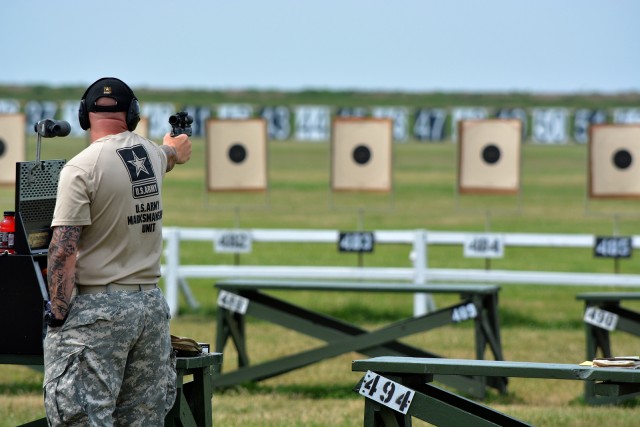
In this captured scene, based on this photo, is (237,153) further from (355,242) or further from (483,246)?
(483,246)

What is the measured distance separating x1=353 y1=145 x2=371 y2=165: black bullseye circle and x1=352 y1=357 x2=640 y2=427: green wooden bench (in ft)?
36.5

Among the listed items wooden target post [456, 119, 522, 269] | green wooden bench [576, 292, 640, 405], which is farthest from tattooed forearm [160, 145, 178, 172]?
wooden target post [456, 119, 522, 269]

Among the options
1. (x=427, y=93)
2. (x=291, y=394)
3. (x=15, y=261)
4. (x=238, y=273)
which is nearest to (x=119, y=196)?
(x=15, y=261)

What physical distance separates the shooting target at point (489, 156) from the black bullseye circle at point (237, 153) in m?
2.77

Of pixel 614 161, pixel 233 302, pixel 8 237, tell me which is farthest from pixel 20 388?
pixel 614 161

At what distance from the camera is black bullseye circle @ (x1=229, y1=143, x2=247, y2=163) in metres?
15.8

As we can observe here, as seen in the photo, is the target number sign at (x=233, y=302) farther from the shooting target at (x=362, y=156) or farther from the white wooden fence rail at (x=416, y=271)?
the shooting target at (x=362, y=156)

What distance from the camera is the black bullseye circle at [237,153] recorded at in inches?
621

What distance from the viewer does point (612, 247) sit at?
1191 centimetres

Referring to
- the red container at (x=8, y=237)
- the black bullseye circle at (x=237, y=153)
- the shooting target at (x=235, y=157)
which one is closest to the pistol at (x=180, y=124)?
the red container at (x=8, y=237)

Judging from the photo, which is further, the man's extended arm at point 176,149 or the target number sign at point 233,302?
the target number sign at point 233,302

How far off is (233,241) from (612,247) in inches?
149

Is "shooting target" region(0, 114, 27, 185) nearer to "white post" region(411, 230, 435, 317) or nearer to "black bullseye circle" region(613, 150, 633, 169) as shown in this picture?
"white post" region(411, 230, 435, 317)

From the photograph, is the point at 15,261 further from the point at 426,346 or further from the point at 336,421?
the point at 426,346
